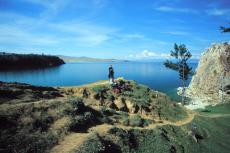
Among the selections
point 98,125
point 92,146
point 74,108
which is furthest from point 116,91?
point 92,146

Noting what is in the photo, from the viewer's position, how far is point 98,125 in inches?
956

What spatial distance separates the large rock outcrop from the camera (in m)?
84.1

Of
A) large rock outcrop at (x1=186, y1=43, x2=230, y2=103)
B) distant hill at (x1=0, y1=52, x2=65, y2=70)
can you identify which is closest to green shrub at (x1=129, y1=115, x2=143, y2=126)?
large rock outcrop at (x1=186, y1=43, x2=230, y2=103)

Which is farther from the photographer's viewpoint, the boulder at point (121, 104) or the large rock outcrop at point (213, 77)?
the large rock outcrop at point (213, 77)

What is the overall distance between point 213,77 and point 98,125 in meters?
79.8

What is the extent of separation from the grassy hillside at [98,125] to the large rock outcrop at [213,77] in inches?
1918

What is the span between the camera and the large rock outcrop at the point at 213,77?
8406 cm

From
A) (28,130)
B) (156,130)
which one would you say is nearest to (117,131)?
(156,130)

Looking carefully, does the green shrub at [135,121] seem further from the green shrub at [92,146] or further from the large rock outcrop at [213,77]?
the large rock outcrop at [213,77]

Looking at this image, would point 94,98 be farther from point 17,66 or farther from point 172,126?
point 17,66

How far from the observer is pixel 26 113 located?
68.7 ft

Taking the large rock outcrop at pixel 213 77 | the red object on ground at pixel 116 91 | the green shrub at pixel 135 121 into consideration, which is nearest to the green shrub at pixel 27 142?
the green shrub at pixel 135 121

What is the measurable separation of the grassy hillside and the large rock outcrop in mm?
48719

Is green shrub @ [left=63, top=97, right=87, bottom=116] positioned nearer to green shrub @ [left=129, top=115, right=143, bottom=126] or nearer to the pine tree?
green shrub @ [left=129, top=115, right=143, bottom=126]
